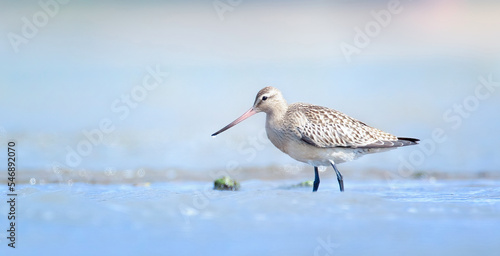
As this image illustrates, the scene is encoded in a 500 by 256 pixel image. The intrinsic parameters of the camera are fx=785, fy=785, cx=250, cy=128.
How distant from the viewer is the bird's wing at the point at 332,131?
880 cm

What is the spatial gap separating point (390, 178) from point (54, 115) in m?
7.03

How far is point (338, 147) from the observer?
8961mm

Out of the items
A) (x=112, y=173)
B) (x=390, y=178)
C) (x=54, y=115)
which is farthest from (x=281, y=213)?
(x=54, y=115)

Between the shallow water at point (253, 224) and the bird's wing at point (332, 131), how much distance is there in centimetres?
113

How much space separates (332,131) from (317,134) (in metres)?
0.23

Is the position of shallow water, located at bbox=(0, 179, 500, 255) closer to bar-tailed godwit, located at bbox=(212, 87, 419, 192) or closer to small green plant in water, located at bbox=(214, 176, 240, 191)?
bar-tailed godwit, located at bbox=(212, 87, 419, 192)

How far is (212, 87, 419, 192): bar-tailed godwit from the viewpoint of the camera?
882 cm

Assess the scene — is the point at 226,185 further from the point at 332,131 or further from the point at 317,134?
the point at 332,131

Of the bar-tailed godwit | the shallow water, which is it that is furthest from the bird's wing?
the shallow water

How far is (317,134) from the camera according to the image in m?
8.78

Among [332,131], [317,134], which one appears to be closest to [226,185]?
[317,134]

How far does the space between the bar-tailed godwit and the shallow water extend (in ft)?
3.68

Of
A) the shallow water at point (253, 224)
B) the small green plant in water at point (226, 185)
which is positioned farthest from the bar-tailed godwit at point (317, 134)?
the shallow water at point (253, 224)

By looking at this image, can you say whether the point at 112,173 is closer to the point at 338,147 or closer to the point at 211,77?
the point at 338,147
